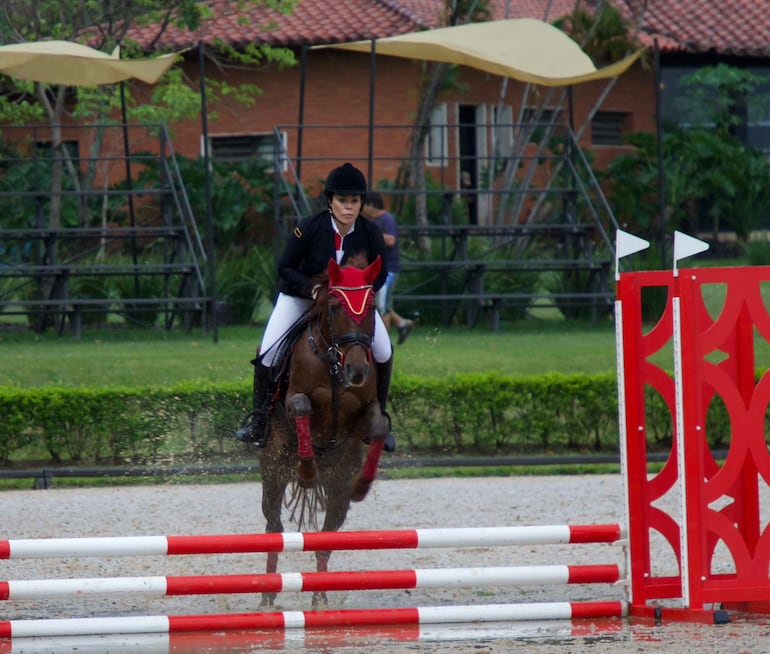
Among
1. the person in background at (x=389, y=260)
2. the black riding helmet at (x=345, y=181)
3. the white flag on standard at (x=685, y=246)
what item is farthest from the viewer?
the person in background at (x=389, y=260)

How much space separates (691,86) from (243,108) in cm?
951

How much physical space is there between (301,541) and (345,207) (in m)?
1.87

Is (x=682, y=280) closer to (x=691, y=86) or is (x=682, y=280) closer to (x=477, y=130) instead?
(x=477, y=130)

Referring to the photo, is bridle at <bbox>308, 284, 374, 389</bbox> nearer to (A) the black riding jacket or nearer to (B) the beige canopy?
(A) the black riding jacket

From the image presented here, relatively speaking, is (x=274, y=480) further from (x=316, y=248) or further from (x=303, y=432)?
(x=316, y=248)

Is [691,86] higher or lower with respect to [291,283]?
higher

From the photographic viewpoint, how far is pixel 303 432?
23.9ft

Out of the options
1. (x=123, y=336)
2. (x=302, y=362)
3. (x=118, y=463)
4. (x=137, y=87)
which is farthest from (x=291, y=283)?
(x=137, y=87)

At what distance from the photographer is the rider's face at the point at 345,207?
7535 millimetres

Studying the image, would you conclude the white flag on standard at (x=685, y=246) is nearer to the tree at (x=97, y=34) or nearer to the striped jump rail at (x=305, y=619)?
the striped jump rail at (x=305, y=619)

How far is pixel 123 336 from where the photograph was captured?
17.4 metres

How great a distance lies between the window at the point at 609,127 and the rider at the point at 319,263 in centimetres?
2263

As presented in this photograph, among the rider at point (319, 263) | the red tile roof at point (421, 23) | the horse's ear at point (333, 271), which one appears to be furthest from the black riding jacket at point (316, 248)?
the red tile roof at point (421, 23)

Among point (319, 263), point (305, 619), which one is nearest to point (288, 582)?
point (305, 619)
